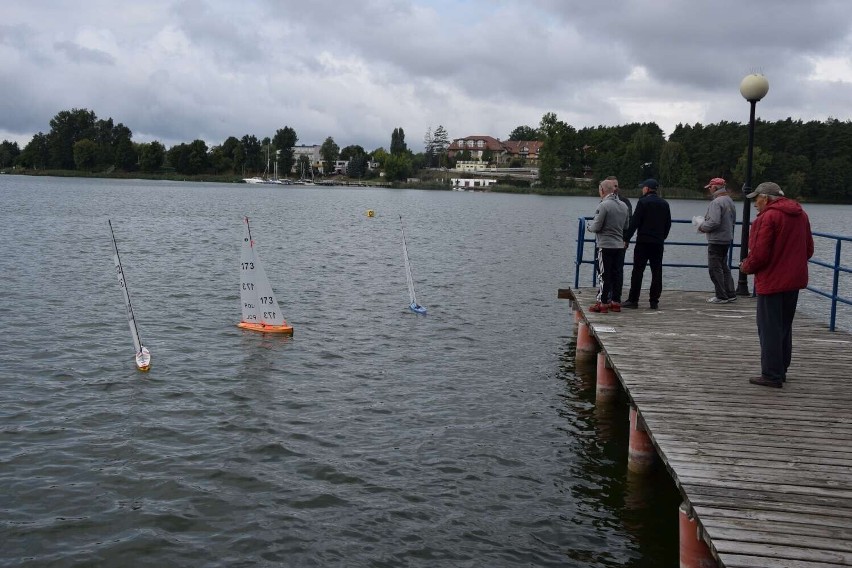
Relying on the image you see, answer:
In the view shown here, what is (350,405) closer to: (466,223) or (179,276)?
(179,276)

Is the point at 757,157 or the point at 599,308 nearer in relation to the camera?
the point at 599,308

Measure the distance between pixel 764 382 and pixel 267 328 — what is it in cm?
1069

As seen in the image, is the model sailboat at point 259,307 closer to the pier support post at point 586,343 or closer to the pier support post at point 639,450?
the pier support post at point 586,343

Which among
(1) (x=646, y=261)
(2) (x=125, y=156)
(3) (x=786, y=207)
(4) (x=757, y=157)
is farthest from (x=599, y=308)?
(2) (x=125, y=156)

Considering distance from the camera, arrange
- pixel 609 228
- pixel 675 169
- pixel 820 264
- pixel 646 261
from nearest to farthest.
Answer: pixel 820 264 < pixel 609 228 < pixel 646 261 < pixel 675 169

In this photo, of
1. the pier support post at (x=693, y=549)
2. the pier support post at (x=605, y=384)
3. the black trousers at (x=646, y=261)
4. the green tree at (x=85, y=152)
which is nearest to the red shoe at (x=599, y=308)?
the black trousers at (x=646, y=261)

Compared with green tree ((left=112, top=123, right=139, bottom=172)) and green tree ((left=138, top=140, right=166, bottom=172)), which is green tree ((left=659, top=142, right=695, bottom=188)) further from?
green tree ((left=112, top=123, right=139, bottom=172))

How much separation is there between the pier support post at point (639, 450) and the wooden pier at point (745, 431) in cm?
20

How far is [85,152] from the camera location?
192m

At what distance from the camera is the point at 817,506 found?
18.6ft

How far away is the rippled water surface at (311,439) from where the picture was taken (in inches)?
303

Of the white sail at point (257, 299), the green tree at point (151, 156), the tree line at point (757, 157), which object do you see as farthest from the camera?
the green tree at point (151, 156)

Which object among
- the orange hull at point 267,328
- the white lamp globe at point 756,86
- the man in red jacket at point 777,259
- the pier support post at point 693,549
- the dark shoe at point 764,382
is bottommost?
the orange hull at point 267,328

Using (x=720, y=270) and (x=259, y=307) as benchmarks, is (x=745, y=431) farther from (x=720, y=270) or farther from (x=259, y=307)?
(x=259, y=307)
